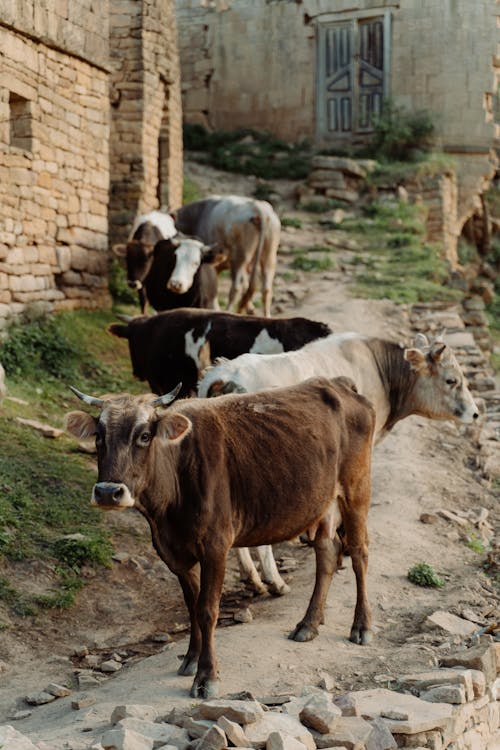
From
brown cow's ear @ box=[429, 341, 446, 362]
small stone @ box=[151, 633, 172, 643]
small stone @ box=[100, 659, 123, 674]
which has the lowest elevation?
small stone @ box=[151, 633, 172, 643]

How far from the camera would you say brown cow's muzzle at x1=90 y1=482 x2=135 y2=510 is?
559 centimetres

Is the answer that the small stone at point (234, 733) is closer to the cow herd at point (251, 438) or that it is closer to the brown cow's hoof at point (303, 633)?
the cow herd at point (251, 438)

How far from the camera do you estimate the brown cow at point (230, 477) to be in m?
5.88

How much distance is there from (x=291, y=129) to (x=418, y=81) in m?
3.13

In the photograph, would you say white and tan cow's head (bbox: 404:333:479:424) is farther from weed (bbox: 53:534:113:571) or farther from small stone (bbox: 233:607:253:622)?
weed (bbox: 53:534:113:571)

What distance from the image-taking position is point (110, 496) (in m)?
5.60

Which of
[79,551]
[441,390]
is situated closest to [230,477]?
[79,551]

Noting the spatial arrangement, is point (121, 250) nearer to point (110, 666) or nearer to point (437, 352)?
point (437, 352)

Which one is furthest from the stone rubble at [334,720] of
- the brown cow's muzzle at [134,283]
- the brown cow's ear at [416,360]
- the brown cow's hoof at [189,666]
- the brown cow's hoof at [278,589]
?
the brown cow's muzzle at [134,283]

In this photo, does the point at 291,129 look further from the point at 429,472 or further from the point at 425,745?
the point at 425,745

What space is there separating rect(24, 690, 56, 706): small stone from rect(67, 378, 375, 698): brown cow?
77cm

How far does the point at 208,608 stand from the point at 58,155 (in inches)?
324

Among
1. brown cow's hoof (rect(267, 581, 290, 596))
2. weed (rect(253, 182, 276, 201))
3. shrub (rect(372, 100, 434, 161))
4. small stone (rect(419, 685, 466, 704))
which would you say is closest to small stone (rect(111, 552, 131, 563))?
brown cow's hoof (rect(267, 581, 290, 596))

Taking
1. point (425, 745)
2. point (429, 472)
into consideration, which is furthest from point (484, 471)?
point (425, 745)
